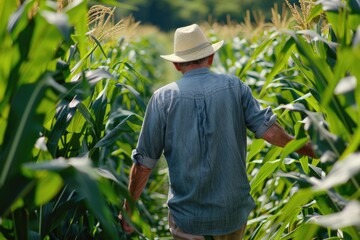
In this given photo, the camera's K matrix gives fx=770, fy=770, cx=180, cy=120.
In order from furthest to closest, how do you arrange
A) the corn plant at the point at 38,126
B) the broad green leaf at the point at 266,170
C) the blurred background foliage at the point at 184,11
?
the blurred background foliage at the point at 184,11 → the broad green leaf at the point at 266,170 → the corn plant at the point at 38,126

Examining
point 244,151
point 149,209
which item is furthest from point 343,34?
point 149,209

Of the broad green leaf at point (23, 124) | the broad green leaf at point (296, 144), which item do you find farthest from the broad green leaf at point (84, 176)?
the broad green leaf at point (296, 144)

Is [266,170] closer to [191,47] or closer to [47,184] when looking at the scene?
[191,47]

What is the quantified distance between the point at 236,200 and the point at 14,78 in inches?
51.1

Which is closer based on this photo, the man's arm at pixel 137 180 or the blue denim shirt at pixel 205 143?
the blue denim shirt at pixel 205 143

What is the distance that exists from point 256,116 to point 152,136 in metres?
0.45

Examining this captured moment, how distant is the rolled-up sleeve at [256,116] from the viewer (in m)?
3.25

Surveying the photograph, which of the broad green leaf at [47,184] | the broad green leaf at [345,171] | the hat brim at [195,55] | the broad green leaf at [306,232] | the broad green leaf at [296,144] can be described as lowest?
the broad green leaf at [306,232]

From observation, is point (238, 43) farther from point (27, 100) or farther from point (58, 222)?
point (27, 100)

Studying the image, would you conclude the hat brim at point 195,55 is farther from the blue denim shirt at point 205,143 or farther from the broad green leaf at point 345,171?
the broad green leaf at point 345,171

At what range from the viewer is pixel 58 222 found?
9.62 feet

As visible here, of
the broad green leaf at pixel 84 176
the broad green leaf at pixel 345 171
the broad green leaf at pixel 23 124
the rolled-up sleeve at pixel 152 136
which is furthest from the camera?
the rolled-up sleeve at pixel 152 136

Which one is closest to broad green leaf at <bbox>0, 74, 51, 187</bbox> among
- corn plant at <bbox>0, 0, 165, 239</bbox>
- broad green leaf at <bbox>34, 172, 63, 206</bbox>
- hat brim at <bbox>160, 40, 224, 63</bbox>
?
corn plant at <bbox>0, 0, 165, 239</bbox>

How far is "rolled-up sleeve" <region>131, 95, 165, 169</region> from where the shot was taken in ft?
10.9
